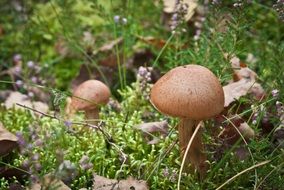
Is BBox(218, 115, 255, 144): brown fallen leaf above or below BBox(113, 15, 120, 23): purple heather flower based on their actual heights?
below

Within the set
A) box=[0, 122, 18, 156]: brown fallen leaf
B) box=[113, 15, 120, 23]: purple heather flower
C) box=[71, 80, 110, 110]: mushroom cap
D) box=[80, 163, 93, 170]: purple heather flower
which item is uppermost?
box=[113, 15, 120, 23]: purple heather flower

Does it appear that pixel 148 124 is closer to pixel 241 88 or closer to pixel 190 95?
pixel 241 88

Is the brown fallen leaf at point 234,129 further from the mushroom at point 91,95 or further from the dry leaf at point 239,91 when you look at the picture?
the mushroom at point 91,95

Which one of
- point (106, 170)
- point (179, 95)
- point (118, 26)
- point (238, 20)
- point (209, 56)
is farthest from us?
point (118, 26)

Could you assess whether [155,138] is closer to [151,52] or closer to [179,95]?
[179,95]

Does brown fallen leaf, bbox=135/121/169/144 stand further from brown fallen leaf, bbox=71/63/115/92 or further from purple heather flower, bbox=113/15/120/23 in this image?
brown fallen leaf, bbox=71/63/115/92

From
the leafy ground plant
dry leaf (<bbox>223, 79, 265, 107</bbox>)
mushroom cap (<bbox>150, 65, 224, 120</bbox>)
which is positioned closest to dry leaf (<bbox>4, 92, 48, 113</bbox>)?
the leafy ground plant

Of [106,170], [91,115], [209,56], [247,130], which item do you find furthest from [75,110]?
[247,130]
